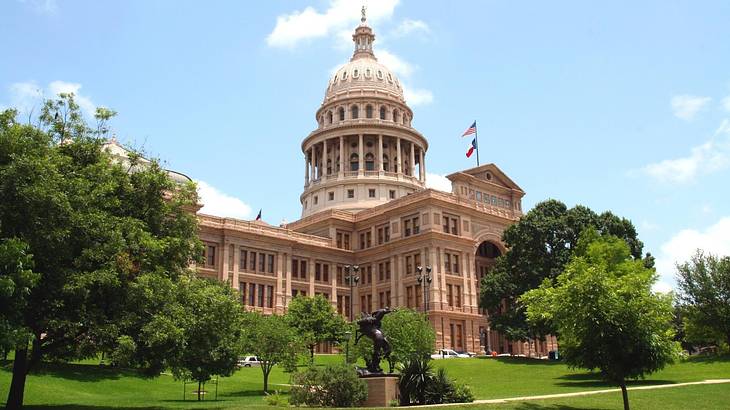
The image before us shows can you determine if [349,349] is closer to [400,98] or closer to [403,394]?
[403,394]

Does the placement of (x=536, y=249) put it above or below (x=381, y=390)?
above

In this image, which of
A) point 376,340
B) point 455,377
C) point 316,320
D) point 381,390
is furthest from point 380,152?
point 381,390

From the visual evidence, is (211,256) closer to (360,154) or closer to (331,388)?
(360,154)

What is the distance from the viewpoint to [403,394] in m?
26.3

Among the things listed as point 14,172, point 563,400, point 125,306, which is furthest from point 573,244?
point 14,172

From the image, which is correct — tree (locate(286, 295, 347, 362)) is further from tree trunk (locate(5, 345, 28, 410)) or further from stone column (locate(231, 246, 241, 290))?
tree trunk (locate(5, 345, 28, 410))

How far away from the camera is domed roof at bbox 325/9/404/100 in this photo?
108875 millimetres

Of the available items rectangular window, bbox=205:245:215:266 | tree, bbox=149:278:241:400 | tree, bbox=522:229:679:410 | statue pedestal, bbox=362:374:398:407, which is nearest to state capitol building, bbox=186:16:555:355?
rectangular window, bbox=205:245:215:266

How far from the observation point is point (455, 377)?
41.5m

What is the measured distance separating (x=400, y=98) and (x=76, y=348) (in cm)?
8674

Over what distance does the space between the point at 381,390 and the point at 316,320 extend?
33180 mm

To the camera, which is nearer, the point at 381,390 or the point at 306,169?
the point at 381,390

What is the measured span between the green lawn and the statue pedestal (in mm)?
3959

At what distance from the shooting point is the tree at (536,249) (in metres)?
60.1
